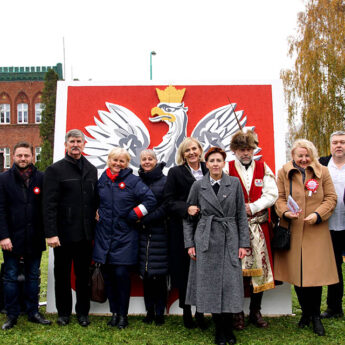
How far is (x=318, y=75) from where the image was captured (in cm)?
1145

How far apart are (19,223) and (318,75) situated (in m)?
9.82

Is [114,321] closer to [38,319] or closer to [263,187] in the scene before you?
[38,319]

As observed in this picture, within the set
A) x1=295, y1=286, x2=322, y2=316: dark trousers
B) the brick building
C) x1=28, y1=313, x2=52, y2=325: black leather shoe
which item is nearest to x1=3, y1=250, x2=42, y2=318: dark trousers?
x1=28, y1=313, x2=52, y2=325: black leather shoe

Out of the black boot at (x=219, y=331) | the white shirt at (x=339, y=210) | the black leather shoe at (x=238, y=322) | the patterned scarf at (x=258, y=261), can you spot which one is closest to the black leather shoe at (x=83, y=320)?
the black boot at (x=219, y=331)

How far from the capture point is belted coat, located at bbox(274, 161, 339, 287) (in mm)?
3932

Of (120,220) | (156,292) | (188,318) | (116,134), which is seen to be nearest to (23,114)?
(116,134)

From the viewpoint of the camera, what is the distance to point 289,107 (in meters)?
12.1

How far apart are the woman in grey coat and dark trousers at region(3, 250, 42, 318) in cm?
164

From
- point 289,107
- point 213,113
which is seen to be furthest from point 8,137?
point 213,113

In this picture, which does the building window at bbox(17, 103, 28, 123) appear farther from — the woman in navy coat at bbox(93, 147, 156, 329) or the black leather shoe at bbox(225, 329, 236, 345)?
the black leather shoe at bbox(225, 329, 236, 345)

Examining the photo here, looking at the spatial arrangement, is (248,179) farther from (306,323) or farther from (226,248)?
(306,323)

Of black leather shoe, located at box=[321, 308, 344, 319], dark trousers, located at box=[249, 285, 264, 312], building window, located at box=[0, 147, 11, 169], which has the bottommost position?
black leather shoe, located at box=[321, 308, 344, 319]

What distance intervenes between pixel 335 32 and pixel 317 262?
9453mm

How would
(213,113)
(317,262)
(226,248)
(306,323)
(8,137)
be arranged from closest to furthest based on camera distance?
(226,248) → (317,262) → (306,323) → (213,113) → (8,137)
